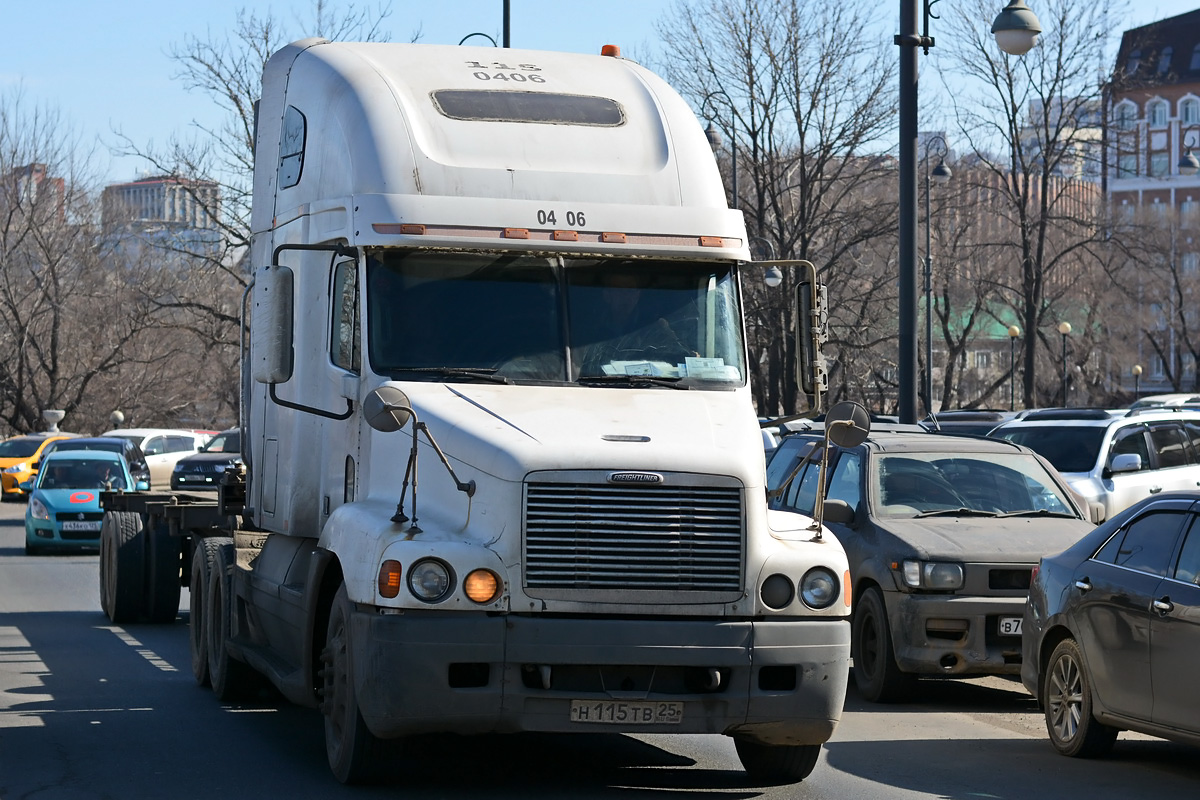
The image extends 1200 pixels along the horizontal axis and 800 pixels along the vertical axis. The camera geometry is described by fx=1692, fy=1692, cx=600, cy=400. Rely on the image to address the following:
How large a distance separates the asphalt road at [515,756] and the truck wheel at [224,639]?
15 centimetres

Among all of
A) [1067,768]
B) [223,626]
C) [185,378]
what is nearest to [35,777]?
[223,626]

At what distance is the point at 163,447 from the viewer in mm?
47844

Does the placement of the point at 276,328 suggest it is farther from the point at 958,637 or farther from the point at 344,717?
the point at 958,637

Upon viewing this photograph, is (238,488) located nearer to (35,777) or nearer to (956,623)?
(35,777)

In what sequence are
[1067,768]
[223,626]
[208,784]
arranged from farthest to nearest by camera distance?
[223,626]
[1067,768]
[208,784]

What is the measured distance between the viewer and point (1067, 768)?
9.23m

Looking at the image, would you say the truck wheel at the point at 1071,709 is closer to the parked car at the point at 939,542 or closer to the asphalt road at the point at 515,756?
the asphalt road at the point at 515,756

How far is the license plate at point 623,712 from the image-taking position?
24.7 ft

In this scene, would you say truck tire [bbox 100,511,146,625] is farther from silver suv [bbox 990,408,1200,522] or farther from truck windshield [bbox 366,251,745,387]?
silver suv [bbox 990,408,1200,522]

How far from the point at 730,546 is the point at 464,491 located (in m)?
1.24

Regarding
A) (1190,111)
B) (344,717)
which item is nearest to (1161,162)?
(1190,111)

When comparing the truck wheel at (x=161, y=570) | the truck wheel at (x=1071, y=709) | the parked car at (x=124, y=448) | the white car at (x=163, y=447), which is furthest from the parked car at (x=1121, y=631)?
the white car at (x=163, y=447)

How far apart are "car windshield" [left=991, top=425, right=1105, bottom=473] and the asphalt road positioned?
721cm

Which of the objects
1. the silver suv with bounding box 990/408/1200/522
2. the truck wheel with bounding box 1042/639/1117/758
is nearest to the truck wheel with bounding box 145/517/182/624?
the truck wheel with bounding box 1042/639/1117/758
